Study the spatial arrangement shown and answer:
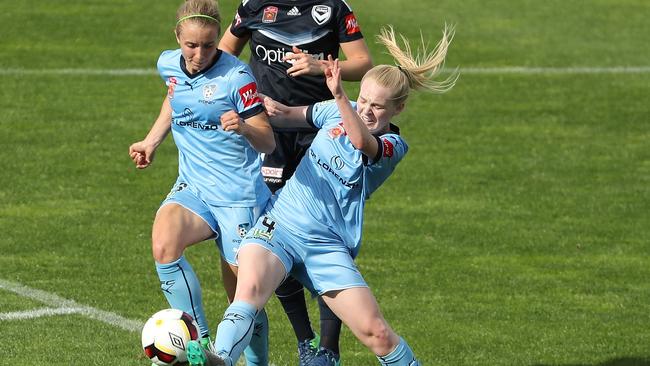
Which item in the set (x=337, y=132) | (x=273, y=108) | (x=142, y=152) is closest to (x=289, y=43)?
(x=273, y=108)

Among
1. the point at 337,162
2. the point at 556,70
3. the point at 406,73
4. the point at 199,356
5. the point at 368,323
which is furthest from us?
the point at 556,70

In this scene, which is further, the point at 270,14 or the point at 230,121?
the point at 270,14

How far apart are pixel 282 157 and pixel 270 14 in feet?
3.05

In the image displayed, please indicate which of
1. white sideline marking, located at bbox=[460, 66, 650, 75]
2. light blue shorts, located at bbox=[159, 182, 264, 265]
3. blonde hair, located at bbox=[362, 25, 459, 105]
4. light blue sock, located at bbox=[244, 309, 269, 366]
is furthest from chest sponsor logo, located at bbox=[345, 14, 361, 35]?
white sideline marking, located at bbox=[460, 66, 650, 75]

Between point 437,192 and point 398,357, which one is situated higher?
point 398,357

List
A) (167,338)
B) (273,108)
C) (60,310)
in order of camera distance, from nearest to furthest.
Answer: (167,338), (273,108), (60,310)

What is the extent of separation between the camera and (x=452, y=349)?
8.96m

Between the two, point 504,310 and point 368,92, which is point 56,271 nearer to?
point 504,310

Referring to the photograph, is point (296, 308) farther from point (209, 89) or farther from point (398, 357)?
point (209, 89)

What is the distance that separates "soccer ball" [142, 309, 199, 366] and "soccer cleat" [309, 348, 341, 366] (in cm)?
138

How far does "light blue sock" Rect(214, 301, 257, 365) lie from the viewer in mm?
6777

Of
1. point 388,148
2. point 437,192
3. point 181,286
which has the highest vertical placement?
point 388,148

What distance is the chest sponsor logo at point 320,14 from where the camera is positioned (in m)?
8.59

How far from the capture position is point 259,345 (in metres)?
7.92
